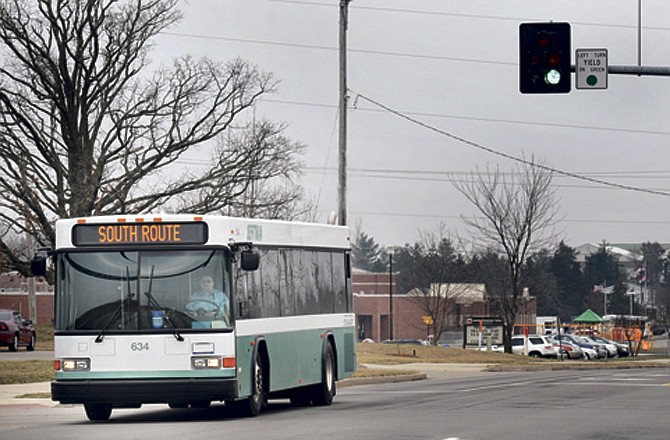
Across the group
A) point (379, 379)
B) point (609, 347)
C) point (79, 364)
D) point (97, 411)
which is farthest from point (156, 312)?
point (609, 347)

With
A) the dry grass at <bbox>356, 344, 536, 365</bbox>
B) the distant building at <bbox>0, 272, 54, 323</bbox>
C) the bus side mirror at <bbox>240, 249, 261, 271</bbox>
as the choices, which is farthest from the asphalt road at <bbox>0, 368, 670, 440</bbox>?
the distant building at <bbox>0, 272, 54, 323</bbox>

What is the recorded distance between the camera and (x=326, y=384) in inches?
874

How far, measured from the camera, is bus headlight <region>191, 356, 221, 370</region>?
17.7 metres

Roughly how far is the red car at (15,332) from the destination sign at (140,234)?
30.3 metres

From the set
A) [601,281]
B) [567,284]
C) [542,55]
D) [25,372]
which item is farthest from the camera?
[601,281]

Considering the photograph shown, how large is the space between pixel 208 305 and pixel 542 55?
6.66 metres

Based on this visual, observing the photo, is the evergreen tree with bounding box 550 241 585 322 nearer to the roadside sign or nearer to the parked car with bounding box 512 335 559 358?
the parked car with bounding box 512 335 559 358

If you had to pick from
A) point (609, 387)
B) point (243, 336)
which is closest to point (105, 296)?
point (243, 336)

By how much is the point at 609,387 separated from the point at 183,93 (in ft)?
84.3

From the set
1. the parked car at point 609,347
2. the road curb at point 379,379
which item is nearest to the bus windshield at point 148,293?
the road curb at point 379,379

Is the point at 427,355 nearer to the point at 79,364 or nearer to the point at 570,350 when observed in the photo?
the point at 570,350

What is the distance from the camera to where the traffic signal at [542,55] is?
2008cm

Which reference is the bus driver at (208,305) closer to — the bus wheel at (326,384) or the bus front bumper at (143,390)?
the bus front bumper at (143,390)

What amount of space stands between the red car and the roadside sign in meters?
31.4
